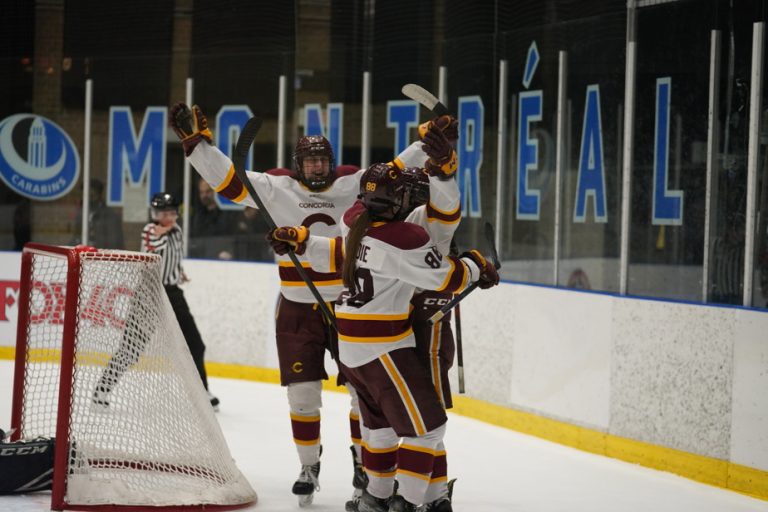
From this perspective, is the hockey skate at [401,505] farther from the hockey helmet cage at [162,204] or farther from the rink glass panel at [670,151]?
the hockey helmet cage at [162,204]

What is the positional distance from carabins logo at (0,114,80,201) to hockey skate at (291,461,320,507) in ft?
16.7

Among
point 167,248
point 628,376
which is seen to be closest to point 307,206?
point 628,376

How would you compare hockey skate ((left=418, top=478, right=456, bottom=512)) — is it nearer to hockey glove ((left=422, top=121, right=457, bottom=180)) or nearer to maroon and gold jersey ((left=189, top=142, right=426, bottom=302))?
maroon and gold jersey ((left=189, top=142, right=426, bottom=302))

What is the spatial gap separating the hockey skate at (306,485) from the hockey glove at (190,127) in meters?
1.17

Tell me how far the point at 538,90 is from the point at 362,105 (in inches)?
62.7

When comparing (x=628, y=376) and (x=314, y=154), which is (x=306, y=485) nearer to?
(x=314, y=154)

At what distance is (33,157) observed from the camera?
28.0 feet

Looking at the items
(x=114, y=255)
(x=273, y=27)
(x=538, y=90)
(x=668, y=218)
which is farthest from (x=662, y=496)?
(x=273, y=27)

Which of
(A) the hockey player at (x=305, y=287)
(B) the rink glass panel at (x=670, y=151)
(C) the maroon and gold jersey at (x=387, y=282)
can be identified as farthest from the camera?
(B) the rink glass panel at (x=670, y=151)

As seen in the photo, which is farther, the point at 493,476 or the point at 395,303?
the point at 493,476

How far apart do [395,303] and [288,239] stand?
375mm

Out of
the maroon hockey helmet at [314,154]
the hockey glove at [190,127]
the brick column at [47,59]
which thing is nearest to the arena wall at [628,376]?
the maroon hockey helmet at [314,154]

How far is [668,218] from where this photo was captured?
5.28 metres

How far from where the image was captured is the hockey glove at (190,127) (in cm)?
384
